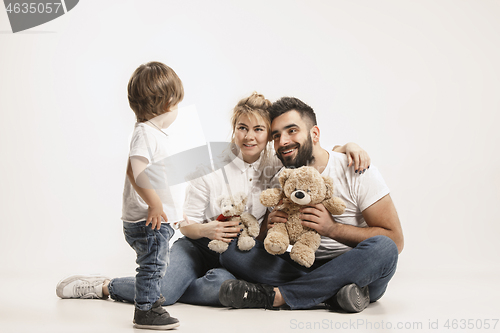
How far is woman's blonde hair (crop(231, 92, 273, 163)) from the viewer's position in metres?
1.94

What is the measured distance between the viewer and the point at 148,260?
4.49 ft

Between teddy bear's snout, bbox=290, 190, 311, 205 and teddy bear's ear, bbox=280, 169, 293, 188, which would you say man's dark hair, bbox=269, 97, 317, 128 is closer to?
teddy bear's ear, bbox=280, 169, 293, 188

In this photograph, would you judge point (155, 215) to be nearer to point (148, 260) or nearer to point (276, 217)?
point (148, 260)

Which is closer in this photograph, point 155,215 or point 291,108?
point 155,215

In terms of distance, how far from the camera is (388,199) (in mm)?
1815

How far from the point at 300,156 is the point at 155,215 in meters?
0.79

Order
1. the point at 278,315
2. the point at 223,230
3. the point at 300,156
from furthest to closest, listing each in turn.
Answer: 1. the point at 300,156
2. the point at 223,230
3. the point at 278,315

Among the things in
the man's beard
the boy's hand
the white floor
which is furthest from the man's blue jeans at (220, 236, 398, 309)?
the boy's hand

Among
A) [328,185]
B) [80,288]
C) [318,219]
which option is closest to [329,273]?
[318,219]

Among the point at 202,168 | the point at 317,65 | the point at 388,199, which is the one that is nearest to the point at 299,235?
the point at 388,199

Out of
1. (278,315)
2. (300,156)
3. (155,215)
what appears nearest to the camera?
(155,215)

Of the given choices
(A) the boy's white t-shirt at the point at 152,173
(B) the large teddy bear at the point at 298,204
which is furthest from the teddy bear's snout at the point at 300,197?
(A) the boy's white t-shirt at the point at 152,173

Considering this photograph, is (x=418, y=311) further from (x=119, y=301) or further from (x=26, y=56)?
(x=26, y=56)

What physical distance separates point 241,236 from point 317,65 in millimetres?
1655
